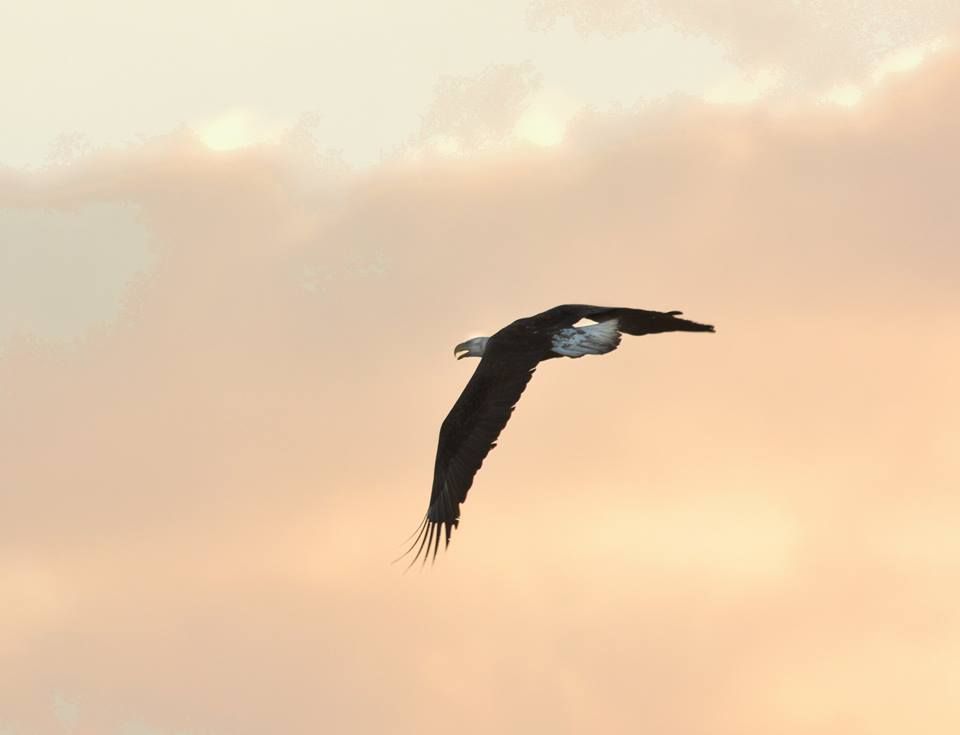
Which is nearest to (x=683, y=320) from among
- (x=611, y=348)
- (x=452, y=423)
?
(x=611, y=348)

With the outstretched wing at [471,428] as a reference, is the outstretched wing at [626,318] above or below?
above

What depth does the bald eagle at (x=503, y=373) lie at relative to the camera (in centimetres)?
1712

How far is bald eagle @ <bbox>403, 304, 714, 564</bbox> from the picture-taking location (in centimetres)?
1712

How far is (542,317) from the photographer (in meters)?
17.5

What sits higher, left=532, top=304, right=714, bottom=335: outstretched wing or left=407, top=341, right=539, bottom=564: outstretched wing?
left=532, top=304, right=714, bottom=335: outstretched wing

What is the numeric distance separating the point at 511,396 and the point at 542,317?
98 centimetres

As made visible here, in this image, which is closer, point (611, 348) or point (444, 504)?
point (611, 348)

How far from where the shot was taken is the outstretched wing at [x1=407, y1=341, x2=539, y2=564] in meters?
17.7

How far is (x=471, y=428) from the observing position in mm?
17938

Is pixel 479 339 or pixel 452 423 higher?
pixel 479 339

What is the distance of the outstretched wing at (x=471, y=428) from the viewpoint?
1769 cm

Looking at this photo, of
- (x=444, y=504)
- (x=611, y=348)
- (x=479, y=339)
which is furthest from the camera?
(x=479, y=339)

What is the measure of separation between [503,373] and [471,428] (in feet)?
2.49

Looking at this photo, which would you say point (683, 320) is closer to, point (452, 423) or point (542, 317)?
point (542, 317)
